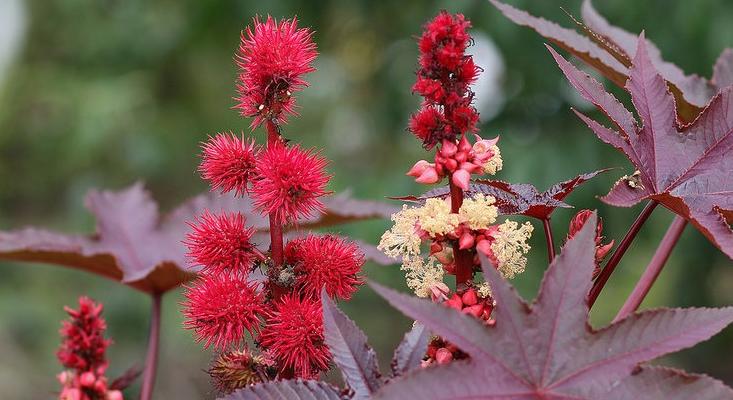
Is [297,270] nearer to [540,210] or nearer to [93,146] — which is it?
[540,210]

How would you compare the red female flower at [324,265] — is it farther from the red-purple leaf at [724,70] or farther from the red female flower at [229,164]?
the red-purple leaf at [724,70]

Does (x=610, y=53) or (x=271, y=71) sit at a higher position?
(x=610, y=53)

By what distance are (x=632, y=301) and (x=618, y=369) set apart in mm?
236

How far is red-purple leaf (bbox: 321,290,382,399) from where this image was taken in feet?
1.96

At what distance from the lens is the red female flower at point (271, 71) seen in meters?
0.65

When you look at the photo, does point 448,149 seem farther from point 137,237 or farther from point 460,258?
point 137,237

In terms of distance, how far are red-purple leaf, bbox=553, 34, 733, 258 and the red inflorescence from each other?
16 cm

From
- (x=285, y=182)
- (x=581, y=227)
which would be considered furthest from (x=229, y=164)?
(x=581, y=227)

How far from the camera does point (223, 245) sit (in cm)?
65

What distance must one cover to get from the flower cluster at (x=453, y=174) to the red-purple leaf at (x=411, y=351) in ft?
0.05

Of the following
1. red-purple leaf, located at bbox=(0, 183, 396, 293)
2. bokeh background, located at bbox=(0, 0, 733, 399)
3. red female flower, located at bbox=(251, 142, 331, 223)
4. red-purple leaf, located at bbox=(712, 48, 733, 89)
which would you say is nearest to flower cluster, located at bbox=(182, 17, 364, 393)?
red female flower, located at bbox=(251, 142, 331, 223)

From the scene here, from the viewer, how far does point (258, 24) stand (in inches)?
26.6

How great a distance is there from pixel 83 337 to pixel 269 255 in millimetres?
141

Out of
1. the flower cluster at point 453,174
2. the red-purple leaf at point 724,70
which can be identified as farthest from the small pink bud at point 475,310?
the red-purple leaf at point 724,70
